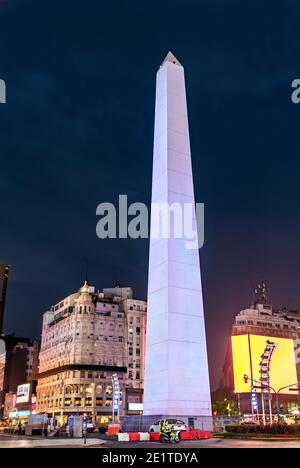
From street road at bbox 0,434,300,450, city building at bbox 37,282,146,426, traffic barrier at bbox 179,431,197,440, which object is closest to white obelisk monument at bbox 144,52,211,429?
traffic barrier at bbox 179,431,197,440

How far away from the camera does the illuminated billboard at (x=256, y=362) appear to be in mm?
117812

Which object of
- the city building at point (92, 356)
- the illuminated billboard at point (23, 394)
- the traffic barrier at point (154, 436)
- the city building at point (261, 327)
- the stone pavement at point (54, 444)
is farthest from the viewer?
the city building at point (261, 327)

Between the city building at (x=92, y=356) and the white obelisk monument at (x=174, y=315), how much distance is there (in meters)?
81.8

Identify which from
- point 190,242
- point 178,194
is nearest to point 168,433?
point 190,242

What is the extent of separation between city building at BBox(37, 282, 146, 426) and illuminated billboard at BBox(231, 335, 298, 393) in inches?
959

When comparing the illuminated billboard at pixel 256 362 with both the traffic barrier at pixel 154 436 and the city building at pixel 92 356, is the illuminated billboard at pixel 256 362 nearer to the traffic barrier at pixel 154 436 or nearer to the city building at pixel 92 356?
the city building at pixel 92 356

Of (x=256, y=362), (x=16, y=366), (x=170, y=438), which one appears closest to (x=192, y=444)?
(x=170, y=438)

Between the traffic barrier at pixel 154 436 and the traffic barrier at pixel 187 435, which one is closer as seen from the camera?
the traffic barrier at pixel 154 436

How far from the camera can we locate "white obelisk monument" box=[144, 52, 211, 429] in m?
33.1

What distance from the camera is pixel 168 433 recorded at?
1037 inches

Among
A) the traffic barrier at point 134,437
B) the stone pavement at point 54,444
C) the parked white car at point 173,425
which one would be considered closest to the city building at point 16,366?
the stone pavement at point 54,444

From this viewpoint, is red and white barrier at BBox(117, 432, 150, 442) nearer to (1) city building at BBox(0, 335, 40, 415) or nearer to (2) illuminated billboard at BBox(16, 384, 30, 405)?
(2) illuminated billboard at BBox(16, 384, 30, 405)

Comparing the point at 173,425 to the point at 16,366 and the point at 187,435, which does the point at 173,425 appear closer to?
the point at 187,435
